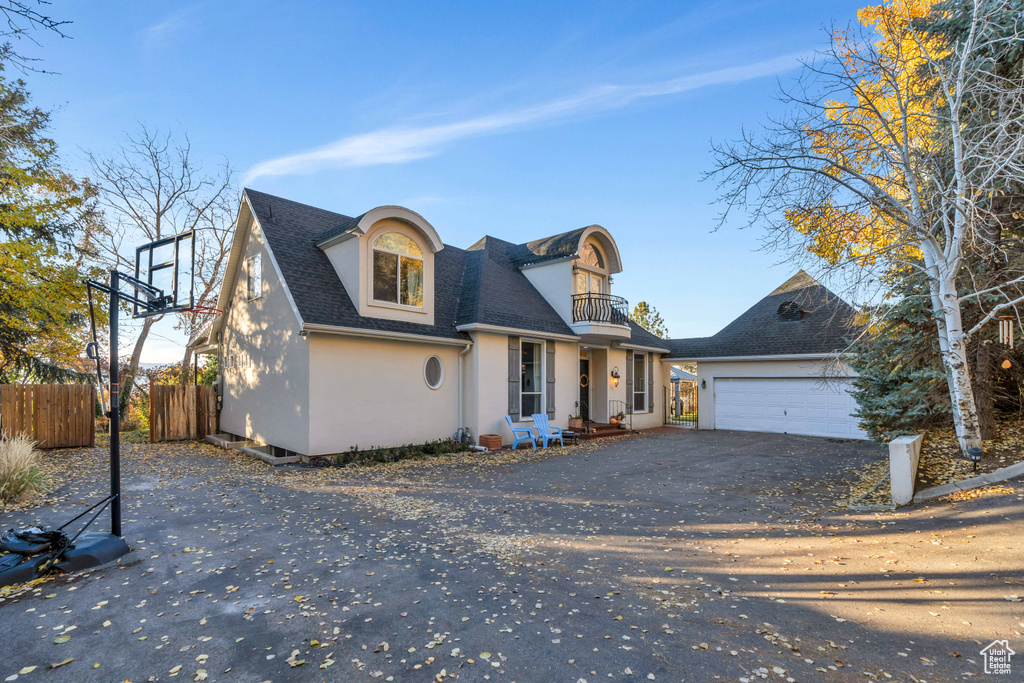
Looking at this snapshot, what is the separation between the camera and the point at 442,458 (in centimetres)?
1110

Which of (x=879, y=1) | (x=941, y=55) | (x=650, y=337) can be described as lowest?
(x=650, y=337)

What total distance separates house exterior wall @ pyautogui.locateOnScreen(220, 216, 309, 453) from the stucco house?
0.17ft

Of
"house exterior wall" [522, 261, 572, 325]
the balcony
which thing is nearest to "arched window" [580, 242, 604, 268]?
"house exterior wall" [522, 261, 572, 325]

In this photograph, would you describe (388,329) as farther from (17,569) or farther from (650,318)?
(650,318)

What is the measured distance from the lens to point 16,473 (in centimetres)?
666

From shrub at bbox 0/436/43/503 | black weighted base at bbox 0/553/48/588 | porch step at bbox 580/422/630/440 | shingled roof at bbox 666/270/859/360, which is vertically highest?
shingled roof at bbox 666/270/859/360

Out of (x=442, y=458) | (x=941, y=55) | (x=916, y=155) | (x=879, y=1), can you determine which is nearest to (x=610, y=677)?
(x=442, y=458)

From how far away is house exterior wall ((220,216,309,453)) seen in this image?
10.4 meters

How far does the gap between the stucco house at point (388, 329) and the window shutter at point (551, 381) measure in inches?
1.8

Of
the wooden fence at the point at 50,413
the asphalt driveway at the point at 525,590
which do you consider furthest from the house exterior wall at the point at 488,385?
the wooden fence at the point at 50,413

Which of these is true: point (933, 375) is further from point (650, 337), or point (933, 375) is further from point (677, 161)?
point (650, 337)

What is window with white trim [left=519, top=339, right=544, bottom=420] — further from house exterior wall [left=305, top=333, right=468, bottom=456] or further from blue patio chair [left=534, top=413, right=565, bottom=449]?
house exterior wall [left=305, top=333, right=468, bottom=456]

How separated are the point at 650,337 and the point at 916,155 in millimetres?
11932

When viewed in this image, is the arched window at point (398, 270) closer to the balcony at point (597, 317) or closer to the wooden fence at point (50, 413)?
the balcony at point (597, 317)
